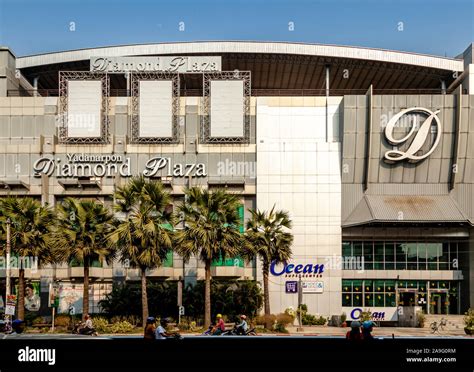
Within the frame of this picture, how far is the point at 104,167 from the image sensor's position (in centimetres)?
5756

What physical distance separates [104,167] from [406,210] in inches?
1051

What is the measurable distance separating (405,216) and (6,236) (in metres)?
32.0

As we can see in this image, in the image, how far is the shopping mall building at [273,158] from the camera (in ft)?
186

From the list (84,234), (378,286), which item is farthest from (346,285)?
(84,234)

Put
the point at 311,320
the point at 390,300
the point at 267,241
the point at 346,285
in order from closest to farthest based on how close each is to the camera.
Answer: the point at 267,241, the point at 311,320, the point at 346,285, the point at 390,300

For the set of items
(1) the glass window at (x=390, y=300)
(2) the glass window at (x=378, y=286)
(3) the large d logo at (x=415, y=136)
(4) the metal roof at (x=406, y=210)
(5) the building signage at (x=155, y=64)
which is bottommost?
(1) the glass window at (x=390, y=300)

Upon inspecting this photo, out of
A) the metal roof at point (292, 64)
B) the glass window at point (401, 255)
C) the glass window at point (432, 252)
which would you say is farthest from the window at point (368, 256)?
the metal roof at point (292, 64)

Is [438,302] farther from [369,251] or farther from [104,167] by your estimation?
[104,167]

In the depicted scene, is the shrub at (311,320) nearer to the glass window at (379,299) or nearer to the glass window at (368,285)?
the glass window at (368,285)

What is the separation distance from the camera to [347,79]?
69.5 m

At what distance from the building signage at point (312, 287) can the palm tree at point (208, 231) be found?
497 inches

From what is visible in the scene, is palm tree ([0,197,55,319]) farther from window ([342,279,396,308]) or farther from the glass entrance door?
the glass entrance door

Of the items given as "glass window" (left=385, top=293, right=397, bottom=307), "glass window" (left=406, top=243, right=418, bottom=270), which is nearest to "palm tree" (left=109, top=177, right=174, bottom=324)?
"glass window" (left=385, top=293, right=397, bottom=307)
